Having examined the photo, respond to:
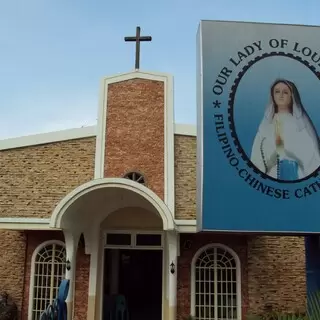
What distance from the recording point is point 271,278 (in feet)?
39.7

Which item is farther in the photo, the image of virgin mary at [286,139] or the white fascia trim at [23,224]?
the white fascia trim at [23,224]

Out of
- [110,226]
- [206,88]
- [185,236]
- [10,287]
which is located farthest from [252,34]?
[10,287]

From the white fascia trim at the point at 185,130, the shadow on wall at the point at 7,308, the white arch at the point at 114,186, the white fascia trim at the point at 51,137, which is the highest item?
the white fascia trim at the point at 185,130

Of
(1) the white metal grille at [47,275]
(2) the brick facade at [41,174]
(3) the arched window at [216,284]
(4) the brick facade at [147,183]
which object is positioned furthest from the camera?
(2) the brick facade at [41,174]

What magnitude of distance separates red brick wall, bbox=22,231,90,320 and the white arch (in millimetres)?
1960

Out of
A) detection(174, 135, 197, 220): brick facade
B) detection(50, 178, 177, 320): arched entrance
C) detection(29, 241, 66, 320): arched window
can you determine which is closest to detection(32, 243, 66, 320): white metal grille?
detection(29, 241, 66, 320): arched window

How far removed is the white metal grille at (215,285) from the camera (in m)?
12.0

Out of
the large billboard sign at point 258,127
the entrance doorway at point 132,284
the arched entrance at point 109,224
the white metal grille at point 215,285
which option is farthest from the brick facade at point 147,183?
the large billboard sign at point 258,127

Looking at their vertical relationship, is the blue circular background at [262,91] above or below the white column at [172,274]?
above

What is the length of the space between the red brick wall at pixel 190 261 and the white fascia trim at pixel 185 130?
2.55 m

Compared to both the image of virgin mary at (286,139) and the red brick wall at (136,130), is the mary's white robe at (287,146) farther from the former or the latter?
the red brick wall at (136,130)

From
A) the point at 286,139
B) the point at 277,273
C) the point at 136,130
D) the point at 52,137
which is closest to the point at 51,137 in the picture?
the point at 52,137

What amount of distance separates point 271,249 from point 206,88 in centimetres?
491

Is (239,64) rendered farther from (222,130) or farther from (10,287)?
(10,287)
